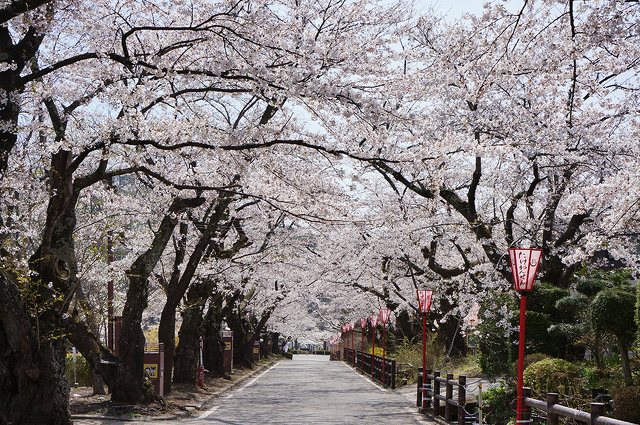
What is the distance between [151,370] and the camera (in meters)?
17.4

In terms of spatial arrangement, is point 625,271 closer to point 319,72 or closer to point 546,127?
point 546,127

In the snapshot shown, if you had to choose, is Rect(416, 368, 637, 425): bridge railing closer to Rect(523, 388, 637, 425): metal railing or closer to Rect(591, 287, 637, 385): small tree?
Rect(523, 388, 637, 425): metal railing

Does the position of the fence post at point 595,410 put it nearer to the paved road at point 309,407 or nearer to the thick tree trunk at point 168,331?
the paved road at point 309,407

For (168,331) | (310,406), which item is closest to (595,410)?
(310,406)

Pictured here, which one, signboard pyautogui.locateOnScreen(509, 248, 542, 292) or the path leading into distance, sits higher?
signboard pyautogui.locateOnScreen(509, 248, 542, 292)

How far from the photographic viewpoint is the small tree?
12.6 m

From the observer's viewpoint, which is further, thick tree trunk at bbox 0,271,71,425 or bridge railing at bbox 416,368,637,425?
thick tree trunk at bbox 0,271,71,425

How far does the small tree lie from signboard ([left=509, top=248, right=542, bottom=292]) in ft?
8.00

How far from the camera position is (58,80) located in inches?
527

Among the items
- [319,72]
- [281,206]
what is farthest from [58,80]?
[319,72]

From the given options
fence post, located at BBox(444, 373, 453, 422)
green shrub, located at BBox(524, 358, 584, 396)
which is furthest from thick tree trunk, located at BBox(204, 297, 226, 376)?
green shrub, located at BBox(524, 358, 584, 396)

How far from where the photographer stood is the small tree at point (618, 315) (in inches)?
495

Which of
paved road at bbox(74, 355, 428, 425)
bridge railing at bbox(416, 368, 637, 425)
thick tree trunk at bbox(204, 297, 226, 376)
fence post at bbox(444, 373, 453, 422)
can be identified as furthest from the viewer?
thick tree trunk at bbox(204, 297, 226, 376)

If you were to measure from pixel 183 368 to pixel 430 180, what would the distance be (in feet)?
37.0
